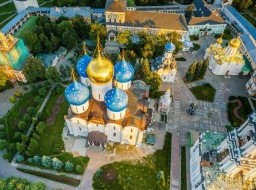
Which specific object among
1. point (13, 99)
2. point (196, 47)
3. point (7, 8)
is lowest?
point (196, 47)

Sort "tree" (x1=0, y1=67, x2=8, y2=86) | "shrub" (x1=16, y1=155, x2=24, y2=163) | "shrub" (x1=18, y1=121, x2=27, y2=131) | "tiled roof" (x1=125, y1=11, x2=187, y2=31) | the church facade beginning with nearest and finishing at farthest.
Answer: "shrub" (x1=16, y1=155, x2=24, y2=163) < "shrub" (x1=18, y1=121, x2=27, y2=131) < "tree" (x1=0, y1=67, x2=8, y2=86) < the church facade < "tiled roof" (x1=125, y1=11, x2=187, y2=31)

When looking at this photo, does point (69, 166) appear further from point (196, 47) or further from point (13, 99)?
point (196, 47)

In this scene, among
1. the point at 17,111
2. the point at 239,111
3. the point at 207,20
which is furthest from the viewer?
the point at 207,20

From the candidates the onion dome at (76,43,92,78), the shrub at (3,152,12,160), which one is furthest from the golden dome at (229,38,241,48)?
the shrub at (3,152,12,160)

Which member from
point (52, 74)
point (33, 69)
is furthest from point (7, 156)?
point (33, 69)

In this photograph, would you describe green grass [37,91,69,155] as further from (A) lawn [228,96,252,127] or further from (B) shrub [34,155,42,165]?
(A) lawn [228,96,252,127]

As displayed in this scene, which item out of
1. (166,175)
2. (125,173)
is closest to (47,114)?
(125,173)

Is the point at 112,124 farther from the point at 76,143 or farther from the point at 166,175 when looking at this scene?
the point at 166,175
